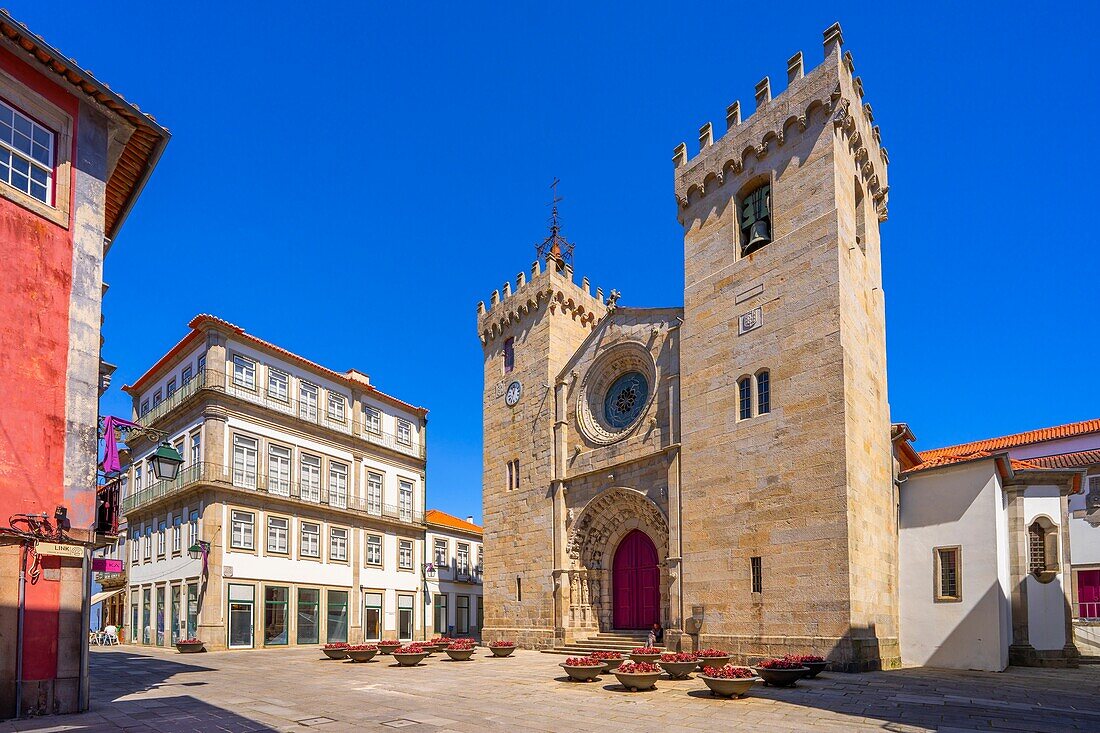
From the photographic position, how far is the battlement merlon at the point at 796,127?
885 inches

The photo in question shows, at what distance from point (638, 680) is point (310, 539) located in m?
23.8

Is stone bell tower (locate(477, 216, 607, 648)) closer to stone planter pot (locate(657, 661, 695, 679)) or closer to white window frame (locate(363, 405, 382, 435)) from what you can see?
white window frame (locate(363, 405, 382, 435))

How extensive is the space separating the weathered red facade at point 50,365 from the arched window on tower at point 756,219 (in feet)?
56.8

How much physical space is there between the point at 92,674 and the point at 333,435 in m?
18.1

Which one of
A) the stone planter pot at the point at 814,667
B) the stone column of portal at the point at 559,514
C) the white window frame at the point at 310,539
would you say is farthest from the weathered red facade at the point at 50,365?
the white window frame at the point at 310,539

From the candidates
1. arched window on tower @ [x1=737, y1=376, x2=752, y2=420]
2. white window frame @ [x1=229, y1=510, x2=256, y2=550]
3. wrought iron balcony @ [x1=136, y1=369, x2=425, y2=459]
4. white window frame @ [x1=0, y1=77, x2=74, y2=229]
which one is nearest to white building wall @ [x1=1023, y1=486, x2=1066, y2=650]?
arched window on tower @ [x1=737, y1=376, x2=752, y2=420]

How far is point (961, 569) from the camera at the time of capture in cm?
2167

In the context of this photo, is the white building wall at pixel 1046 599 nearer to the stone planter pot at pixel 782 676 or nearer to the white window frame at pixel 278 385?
the stone planter pot at pixel 782 676

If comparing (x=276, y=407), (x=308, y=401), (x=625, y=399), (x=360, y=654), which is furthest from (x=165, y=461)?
(x=308, y=401)

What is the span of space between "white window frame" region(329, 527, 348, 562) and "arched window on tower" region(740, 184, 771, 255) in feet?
77.8

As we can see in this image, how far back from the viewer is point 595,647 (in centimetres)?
2683

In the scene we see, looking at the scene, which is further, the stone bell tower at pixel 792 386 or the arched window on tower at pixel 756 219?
the arched window on tower at pixel 756 219

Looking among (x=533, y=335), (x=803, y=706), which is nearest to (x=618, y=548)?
(x=533, y=335)

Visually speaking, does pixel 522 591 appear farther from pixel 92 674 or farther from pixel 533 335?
pixel 92 674
